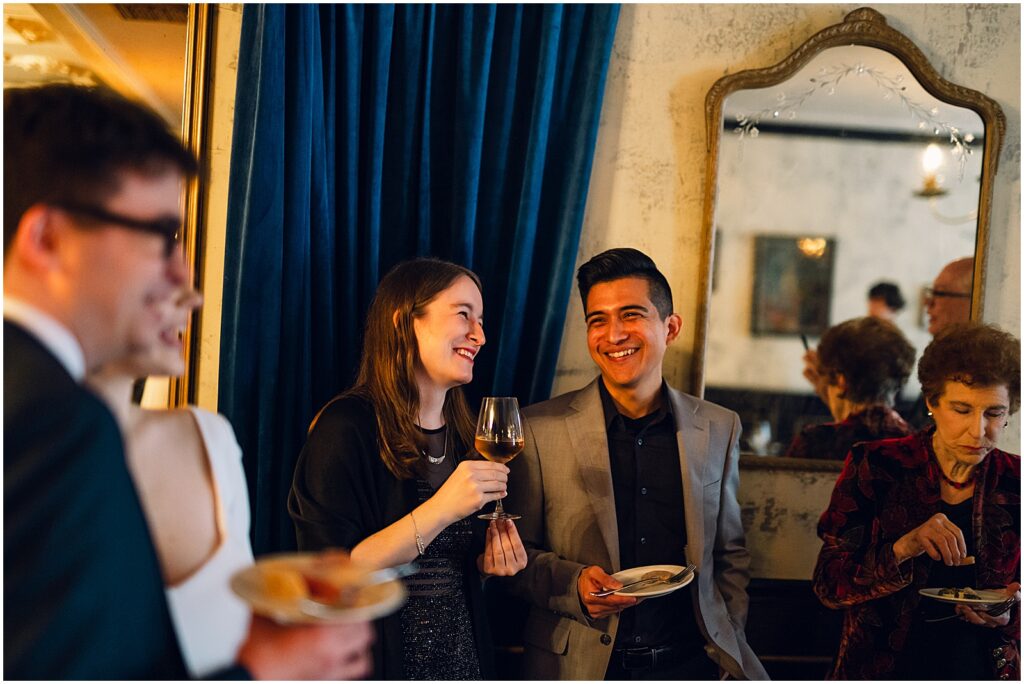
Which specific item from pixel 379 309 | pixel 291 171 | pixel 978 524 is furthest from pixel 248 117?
pixel 978 524

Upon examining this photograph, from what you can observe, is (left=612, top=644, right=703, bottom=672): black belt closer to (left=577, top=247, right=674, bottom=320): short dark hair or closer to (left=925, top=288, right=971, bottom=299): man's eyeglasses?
(left=577, top=247, right=674, bottom=320): short dark hair

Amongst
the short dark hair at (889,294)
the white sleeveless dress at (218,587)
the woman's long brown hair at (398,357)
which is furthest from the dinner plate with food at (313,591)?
the short dark hair at (889,294)

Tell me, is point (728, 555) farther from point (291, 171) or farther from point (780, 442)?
point (291, 171)

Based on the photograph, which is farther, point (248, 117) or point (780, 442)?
point (780, 442)

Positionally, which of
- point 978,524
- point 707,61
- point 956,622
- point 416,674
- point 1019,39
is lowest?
point 416,674

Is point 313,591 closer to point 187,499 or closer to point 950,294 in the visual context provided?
point 187,499

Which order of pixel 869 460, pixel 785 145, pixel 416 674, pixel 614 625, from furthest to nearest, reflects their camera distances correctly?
1. pixel 785 145
2. pixel 869 460
3. pixel 614 625
4. pixel 416 674

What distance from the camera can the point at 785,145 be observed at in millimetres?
2656

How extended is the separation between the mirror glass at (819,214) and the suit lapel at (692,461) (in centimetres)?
32

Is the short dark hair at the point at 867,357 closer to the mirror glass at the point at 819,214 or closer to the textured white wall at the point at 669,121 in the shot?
the mirror glass at the point at 819,214

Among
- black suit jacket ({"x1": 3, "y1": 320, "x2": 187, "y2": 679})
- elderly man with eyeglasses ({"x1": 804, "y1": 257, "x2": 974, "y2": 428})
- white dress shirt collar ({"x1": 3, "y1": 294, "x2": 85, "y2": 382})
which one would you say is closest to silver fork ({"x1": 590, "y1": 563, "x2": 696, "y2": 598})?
elderly man with eyeglasses ({"x1": 804, "y1": 257, "x2": 974, "y2": 428})

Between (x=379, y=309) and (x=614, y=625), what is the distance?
3.24 feet

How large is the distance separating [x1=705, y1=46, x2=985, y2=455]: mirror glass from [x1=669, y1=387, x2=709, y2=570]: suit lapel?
321mm

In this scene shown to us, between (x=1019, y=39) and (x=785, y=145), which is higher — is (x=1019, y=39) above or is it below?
above
